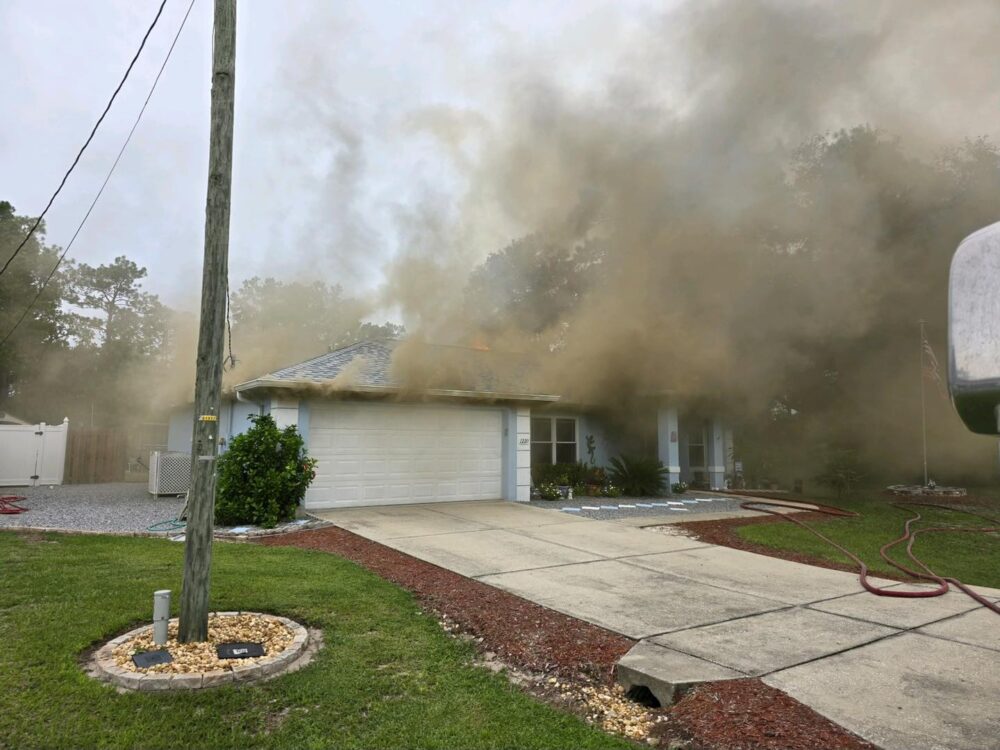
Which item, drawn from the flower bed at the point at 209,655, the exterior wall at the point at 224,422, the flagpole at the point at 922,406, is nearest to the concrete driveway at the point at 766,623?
the flower bed at the point at 209,655

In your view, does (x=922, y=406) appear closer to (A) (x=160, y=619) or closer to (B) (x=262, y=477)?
(B) (x=262, y=477)

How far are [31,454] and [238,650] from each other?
14.8 m

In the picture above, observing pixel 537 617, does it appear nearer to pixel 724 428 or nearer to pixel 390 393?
pixel 390 393

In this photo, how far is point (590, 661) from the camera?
387 cm

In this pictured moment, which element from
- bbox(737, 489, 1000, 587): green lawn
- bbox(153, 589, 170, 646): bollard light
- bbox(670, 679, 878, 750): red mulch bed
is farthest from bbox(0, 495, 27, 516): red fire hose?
bbox(737, 489, 1000, 587): green lawn

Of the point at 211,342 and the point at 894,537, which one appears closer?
the point at 211,342

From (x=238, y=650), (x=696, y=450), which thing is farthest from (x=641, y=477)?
(x=238, y=650)

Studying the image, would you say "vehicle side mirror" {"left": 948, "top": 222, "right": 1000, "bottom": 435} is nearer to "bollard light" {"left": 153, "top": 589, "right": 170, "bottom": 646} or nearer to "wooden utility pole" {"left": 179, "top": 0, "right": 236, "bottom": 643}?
"wooden utility pole" {"left": 179, "top": 0, "right": 236, "bottom": 643}

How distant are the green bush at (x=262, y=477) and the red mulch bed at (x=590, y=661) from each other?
10.1 ft

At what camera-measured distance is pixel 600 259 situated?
1162 cm

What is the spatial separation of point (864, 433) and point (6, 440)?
21.5 m

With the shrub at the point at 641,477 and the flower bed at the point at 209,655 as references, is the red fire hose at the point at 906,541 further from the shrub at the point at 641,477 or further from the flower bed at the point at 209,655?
the flower bed at the point at 209,655

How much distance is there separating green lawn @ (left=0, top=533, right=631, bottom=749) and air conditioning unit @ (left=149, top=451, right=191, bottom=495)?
7985 millimetres

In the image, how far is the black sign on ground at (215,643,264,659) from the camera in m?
3.73
